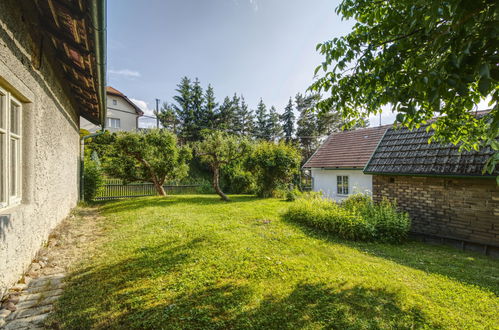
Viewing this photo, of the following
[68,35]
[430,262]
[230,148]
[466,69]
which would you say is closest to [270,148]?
[230,148]

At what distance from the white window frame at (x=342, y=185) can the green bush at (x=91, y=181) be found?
13563 millimetres

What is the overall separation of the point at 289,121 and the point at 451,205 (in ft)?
102

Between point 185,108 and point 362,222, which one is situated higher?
point 185,108

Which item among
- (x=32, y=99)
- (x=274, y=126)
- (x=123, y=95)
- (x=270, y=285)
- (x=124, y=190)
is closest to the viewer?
(x=270, y=285)

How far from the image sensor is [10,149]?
2879 millimetres

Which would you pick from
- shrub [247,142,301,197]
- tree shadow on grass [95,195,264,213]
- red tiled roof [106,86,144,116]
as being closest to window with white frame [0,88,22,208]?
tree shadow on grass [95,195,264,213]

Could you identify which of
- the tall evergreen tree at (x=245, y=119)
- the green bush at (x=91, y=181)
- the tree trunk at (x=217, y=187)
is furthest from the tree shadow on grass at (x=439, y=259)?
the tall evergreen tree at (x=245, y=119)

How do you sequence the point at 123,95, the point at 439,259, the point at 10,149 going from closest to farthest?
the point at 10,149
the point at 439,259
the point at 123,95

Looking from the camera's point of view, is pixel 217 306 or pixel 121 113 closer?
pixel 217 306

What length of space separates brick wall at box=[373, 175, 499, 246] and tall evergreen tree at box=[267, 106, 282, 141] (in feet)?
96.7

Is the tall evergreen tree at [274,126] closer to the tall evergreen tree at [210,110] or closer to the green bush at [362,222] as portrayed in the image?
the tall evergreen tree at [210,110]

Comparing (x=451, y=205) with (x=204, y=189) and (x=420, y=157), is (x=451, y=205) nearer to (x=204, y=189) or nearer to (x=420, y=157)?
(x=420, y=157)

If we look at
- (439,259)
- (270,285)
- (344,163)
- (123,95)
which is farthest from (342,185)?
(123,95)

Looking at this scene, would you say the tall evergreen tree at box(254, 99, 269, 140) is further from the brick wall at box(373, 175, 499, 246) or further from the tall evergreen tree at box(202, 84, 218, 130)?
the brick wall at box(373, 175, 499, 246)
